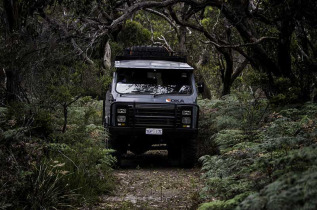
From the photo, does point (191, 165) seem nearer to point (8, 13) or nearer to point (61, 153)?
point (61, 153)

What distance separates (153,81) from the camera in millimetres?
11414

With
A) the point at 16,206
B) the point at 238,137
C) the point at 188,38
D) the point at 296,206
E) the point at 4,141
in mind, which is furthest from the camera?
the point at 188,38

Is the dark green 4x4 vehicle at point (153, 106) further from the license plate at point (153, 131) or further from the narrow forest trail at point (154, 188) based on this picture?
the narrow forest trail at point (154, 188)

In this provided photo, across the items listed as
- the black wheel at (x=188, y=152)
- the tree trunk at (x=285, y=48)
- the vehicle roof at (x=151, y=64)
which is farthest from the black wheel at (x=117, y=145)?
the tree trunk at (x=285, y=48)

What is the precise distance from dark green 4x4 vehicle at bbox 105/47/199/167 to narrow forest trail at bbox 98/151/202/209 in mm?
611

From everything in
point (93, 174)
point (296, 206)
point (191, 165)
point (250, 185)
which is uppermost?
point (296, 206)

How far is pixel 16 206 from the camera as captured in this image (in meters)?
5.79

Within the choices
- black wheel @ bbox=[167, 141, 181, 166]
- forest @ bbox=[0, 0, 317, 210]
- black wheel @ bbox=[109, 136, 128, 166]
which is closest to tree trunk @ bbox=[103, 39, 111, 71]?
forest @ bbox=[0, 0, 317, 210]

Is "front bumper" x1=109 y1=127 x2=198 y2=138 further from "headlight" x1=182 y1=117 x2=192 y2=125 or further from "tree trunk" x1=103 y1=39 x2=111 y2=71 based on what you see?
"tree trunk" x1=103 y1=39 x2=111 y2=71

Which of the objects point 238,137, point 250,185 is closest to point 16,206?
point 250,185

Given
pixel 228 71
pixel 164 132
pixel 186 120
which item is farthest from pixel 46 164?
Answer: pixel 228 71

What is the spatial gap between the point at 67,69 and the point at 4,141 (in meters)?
3.95

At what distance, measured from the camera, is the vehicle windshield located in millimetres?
11172

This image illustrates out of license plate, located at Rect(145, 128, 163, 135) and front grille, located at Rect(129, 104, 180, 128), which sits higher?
front grille, located at Rect(129, 104, 180, 128)
